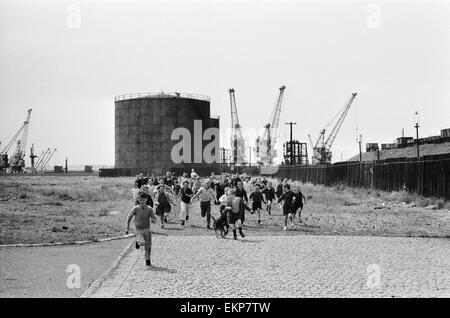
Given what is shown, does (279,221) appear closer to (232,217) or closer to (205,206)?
(205,206)

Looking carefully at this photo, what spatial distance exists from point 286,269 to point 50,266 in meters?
4.71

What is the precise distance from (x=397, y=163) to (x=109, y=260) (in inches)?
1010

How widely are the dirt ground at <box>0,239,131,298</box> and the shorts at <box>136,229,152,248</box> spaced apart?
772 mm

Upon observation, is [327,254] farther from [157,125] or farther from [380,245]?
[157,125]

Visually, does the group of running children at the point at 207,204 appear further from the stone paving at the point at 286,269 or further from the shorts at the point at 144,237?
the stone paving at the point at 286,269

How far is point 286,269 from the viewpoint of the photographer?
11227 mm

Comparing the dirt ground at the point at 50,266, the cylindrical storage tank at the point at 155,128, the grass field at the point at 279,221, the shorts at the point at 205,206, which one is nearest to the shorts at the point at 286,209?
the grass field at the point at 279,221

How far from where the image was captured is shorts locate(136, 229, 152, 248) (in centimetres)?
1202

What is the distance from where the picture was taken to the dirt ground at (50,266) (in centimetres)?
960

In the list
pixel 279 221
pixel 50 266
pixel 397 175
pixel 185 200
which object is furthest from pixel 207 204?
pixel 397 175

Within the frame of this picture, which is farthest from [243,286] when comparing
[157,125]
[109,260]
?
[157,125]

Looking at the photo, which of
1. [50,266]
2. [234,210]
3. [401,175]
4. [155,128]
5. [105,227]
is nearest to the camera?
[50,266]

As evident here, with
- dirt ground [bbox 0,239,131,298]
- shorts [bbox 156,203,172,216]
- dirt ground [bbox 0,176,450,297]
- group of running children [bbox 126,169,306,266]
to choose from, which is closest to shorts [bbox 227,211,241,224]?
group of running children [bbox 126,169,306,266]

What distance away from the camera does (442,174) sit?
28.4m
